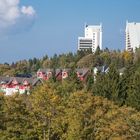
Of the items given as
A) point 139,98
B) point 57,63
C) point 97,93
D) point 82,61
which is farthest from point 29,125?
point 57,63

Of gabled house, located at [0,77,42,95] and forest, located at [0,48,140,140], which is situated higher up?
gabled house, located at [0,77,42,95]

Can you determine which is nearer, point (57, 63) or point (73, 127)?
point (73, 127)

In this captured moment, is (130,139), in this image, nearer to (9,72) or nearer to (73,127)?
(73,127)

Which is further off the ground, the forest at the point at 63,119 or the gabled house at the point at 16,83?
the gabled house at the point at 16,83

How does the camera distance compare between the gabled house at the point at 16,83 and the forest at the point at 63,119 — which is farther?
the gabled house at the point at 16,83

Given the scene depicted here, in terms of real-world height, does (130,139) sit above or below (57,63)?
below

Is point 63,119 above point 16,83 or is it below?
below

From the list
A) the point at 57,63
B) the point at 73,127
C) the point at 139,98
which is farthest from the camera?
the point at 57,63

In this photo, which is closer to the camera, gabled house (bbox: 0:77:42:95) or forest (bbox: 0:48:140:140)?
forest (bbox: 0:48:140:140)

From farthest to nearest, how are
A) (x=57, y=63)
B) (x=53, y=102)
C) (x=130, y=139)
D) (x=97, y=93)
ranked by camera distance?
(x=57, y=63)
(x=97, y=93)
(x=53, y=102)
(x=130, y=139)

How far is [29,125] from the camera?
107ft

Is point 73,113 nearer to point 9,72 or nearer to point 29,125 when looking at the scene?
point 29,125

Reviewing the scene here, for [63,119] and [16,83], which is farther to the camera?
[16,83]

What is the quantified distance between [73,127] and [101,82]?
30114mm
